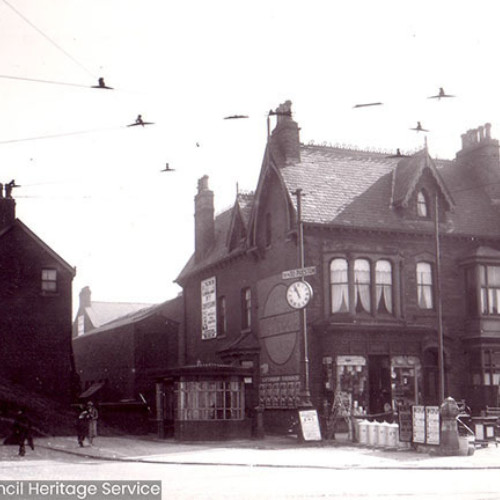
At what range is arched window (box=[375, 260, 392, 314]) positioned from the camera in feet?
118

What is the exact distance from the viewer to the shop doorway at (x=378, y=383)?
35.2m

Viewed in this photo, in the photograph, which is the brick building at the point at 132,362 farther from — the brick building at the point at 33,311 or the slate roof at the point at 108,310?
the slate roof at the point at 108,310

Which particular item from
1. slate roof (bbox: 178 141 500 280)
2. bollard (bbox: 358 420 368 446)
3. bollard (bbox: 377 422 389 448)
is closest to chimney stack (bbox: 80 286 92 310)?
slate roof (bbox: 178 141 500 280)

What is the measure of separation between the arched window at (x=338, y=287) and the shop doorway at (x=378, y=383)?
232cm

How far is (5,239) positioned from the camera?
137 feet

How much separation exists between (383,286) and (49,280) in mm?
16347

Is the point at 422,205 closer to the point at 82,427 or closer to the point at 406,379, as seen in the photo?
the point at 406,379

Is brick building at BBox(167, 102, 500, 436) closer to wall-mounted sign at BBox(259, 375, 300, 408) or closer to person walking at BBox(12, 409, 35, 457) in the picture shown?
wall-mounted sign at BBox(259, 375, 300, 408)

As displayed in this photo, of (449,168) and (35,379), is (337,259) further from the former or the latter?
(35,379)

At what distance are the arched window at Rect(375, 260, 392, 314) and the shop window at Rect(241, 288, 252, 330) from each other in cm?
679

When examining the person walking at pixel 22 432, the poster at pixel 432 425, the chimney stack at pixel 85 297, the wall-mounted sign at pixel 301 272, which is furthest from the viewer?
the chimney stack at pixel 85 297

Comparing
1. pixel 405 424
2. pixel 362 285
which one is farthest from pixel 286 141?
pixel 405 424

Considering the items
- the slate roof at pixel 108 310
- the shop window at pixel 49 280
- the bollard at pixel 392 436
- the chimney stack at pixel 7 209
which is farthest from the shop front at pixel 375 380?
the slate roof at pixel 108 310

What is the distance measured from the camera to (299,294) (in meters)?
31.8
